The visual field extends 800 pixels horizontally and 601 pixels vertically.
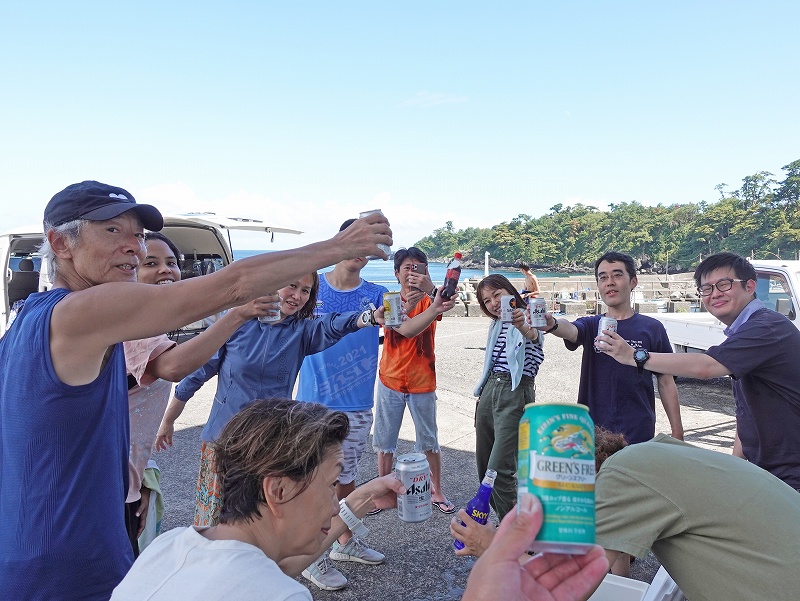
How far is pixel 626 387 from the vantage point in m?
3.40

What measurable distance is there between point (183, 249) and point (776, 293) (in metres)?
8.52

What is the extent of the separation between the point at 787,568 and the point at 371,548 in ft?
8.46

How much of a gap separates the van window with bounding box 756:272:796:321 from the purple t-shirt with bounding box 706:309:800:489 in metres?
4.61

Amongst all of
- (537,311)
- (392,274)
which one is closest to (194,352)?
(537,311)

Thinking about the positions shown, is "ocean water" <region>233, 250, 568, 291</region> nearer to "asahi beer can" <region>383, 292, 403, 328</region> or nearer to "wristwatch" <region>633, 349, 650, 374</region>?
"asahi beer can" <region>383, 292, 403, 328</region>

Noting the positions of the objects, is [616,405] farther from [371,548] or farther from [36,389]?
[36,389]

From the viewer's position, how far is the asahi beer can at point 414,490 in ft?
7.61

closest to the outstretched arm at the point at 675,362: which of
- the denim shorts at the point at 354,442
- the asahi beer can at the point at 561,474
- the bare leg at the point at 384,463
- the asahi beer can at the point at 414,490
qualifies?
the asahi beer can at the point at 414,490

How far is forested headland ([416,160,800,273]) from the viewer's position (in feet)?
195

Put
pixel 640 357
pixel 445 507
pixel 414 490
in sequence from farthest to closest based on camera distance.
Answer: pixel 445 507
pixel 640 357
pixel 414 490

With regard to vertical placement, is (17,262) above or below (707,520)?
above

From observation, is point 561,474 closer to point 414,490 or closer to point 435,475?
point 414,490

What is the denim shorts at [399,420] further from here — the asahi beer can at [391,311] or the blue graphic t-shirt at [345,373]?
the asahi beer can at [391,311]

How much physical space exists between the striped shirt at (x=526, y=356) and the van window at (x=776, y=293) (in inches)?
165
